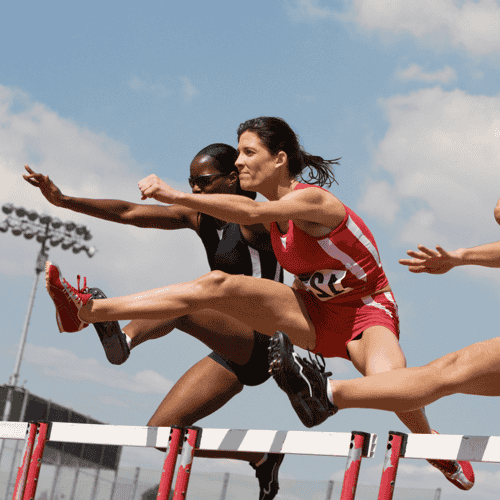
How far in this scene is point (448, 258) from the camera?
3141 mm

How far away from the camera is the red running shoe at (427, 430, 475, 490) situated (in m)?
3.99

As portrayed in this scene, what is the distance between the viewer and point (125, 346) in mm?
4055

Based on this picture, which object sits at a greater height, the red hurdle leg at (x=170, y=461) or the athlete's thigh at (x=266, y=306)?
the athlete's thigh at (x=266, y=306)

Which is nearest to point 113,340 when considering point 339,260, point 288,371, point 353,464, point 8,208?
point 339,260

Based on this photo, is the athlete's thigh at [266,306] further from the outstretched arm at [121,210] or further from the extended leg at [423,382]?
the outstretched arm at [121,210]

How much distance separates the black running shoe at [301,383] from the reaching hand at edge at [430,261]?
0.70m

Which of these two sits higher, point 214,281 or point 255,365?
point 214,281

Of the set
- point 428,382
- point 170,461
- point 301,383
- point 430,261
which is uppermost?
point 430,261

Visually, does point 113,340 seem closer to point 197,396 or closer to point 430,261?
point 197,396

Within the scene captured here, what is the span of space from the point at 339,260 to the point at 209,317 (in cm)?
96

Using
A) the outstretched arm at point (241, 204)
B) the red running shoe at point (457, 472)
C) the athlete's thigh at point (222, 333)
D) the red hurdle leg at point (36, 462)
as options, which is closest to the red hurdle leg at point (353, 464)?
the outstretched arm at point (241, 204)

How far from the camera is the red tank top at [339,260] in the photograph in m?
3.60

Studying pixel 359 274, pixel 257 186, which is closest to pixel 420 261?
pixel 359 274

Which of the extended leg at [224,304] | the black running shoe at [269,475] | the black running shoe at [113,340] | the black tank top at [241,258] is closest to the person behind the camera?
the extended leg at [224,304]
